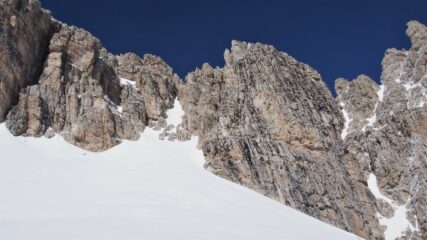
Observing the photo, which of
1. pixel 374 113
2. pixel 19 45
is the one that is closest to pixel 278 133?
pixel 374 113

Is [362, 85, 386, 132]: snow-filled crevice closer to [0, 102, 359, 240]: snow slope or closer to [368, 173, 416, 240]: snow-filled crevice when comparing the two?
[368, 173, 416, 240]: snow-filled crevice

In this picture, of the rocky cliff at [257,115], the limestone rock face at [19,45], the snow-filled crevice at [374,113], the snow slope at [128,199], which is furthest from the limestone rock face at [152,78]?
the snow-filled crevice at [374,113]

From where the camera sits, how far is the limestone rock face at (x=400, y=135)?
153 feet

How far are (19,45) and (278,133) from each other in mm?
29334

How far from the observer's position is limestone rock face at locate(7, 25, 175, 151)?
45469mm

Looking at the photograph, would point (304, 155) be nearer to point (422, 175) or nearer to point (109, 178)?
point (422, 175)

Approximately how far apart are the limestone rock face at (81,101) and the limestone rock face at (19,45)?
1.03m

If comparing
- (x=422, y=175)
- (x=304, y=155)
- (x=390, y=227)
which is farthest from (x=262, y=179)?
(x=422, y=175)

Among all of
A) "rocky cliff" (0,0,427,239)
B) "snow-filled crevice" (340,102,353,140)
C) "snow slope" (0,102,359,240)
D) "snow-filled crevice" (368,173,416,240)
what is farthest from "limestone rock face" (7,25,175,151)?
"snow-filled crevice" (368,173,416,240)

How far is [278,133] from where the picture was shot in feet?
165

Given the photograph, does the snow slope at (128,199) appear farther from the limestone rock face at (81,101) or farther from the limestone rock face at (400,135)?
the limestone rock face at (400,135)

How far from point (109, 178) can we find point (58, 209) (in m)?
11.6

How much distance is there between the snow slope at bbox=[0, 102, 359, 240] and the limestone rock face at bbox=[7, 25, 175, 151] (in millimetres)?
1740

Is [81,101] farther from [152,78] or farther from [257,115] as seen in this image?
[257,115]
